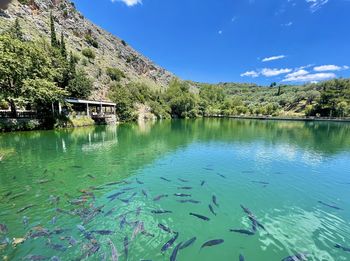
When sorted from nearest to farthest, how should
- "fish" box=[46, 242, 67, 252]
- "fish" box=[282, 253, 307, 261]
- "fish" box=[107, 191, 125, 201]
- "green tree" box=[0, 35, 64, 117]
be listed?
"fish" box=[282, 253, 307, 261]
"fish" box=[46, 242, 67, 252]
"fish" box=[107, 191, 125, 201]
"green tree" box=[0, 35, 64, 117]

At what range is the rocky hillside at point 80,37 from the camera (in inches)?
2581

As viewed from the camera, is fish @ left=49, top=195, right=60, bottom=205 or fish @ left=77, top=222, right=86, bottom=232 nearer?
fish @ left=77, top=222, right=86, bottom=232

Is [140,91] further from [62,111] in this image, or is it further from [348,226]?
[348,226]

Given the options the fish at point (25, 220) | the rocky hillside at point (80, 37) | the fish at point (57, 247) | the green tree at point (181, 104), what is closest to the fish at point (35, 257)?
the fish at point (57, 247)

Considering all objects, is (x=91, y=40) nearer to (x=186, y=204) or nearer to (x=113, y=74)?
(x=113, y=74)

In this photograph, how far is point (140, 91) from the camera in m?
84.2

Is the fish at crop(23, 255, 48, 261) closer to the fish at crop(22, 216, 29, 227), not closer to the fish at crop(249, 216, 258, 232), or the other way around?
the fish at crop(22, 216, 29, 227)

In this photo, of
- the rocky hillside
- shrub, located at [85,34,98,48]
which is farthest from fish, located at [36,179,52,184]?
shrub, located at [85,34,98,48]

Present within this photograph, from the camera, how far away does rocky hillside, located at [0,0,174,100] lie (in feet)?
215

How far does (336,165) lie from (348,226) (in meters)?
11.4

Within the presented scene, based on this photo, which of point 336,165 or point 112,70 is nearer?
point 336,165

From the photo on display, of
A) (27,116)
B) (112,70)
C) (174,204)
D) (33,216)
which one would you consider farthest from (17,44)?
(112,70)

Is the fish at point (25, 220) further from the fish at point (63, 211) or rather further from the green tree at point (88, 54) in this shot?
the green tree at point (88, 54)

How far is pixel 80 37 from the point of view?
9088 centimetres
